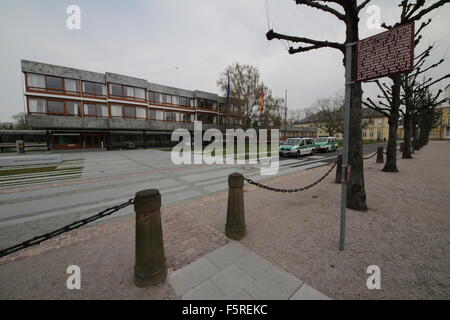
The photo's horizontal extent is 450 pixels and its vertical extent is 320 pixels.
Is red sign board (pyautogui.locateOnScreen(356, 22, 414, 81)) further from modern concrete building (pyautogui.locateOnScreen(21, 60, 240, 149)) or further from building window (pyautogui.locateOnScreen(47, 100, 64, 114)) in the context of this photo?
building window (pyautogui.locateOnScreen(47, 100, 64, 114))

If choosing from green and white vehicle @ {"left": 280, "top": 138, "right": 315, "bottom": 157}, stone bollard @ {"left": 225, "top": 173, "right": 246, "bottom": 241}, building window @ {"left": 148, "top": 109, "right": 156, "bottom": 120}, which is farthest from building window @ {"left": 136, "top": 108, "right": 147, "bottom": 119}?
stone bollard @ {"left": 225, "top": 173, "right": 246, "bottom": 241}

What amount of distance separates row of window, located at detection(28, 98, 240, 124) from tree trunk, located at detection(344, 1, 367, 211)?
2951 cm

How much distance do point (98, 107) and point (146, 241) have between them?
30.1 meters

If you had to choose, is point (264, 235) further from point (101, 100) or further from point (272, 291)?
point (101, 100)

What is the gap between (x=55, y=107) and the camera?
22375 millimetres

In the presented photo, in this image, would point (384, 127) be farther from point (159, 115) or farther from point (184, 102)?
point (159, 115)

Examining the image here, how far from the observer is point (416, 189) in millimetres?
6207

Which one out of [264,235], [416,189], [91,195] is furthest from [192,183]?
[416,189]

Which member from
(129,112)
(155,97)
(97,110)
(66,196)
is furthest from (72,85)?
(66,196)

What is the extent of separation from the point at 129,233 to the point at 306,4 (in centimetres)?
675

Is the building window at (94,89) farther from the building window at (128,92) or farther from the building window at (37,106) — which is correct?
the building window at (37,106)
